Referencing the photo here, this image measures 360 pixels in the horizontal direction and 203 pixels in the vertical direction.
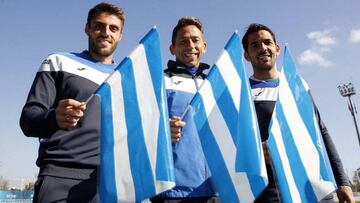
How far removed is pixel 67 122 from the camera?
89.5 inches

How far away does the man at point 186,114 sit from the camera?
9.52 feet

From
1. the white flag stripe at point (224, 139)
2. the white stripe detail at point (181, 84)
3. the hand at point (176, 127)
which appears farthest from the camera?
the white stripe detail at point (181, 84)

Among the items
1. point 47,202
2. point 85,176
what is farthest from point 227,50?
→ point 47,202

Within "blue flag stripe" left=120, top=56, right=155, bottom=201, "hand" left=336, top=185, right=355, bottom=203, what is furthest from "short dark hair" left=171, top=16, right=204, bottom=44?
"hand" left=336, top=185, right=355, bottom=203

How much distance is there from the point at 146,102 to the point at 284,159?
1.43 meters

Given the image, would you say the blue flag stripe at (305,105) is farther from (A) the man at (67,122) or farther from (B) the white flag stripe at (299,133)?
(A) the man at (67,122)

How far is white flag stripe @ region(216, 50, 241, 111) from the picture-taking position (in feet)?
9.80

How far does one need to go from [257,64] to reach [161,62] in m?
1.63

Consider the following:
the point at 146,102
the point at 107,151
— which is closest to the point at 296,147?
the point at 146,102

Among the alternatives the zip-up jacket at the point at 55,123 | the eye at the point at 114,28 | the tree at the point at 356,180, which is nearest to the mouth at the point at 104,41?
the eye at the point at 114,28

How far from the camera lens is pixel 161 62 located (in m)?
2.69

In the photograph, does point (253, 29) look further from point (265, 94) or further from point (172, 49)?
point (172, 49)

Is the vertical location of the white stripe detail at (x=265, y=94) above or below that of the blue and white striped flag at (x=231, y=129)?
above

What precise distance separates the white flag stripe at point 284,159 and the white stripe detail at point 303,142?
154 millimetres
